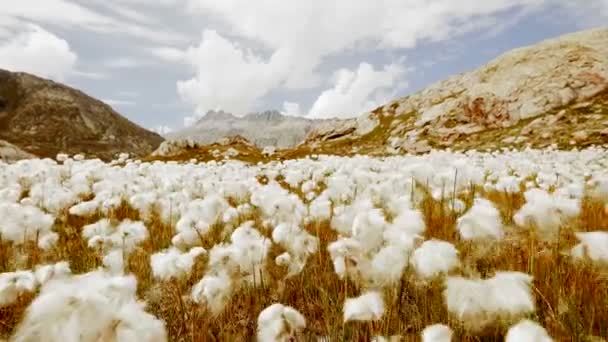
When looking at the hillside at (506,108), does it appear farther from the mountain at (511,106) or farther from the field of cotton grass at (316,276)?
the field of cotton grass at (316,276)

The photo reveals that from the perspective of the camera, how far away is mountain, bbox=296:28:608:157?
42.6 meters

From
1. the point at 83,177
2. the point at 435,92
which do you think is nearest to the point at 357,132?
the point at 435,92

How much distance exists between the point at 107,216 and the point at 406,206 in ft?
14.2

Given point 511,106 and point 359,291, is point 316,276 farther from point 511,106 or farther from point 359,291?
point 511,106

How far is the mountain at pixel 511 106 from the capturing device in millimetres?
42594

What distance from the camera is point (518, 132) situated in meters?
42.6

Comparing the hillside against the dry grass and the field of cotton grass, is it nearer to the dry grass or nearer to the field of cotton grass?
the field of cotton grass

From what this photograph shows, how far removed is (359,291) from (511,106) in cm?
5320

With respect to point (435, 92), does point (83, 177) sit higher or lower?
lower

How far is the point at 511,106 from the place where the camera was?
50.6m

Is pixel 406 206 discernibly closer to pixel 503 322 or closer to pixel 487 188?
pixel 503 322

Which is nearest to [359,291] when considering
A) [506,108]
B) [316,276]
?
[316,276]

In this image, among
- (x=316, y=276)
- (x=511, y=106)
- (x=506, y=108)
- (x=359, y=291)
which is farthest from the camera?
(x=506, y=108)

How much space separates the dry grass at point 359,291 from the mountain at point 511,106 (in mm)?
35173
